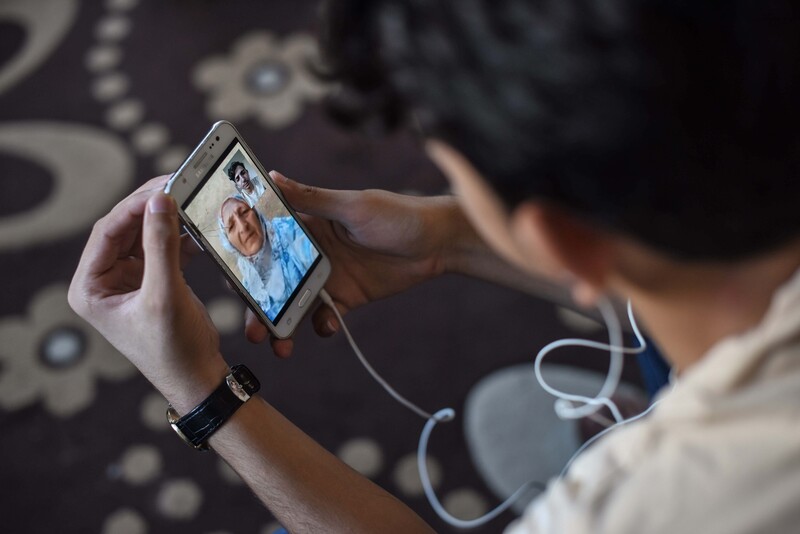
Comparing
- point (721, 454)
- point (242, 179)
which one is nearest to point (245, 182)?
point (242, 179)

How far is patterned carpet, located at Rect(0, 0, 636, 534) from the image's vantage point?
4.34 ft

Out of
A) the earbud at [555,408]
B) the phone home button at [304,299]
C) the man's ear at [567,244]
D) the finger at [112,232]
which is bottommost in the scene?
the earbud at [555,408]

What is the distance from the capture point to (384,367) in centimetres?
142

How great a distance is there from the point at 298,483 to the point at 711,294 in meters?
0.45

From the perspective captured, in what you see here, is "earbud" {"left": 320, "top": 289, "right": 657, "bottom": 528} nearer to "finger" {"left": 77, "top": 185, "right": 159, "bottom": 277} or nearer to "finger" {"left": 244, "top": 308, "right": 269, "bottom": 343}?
"finger" {"left": 244, "top": 308, "right": 269, "bottom": 343}

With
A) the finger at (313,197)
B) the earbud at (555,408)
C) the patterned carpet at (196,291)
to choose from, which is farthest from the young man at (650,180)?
the patterned carpet at (196,291)

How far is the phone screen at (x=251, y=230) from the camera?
0.86 m

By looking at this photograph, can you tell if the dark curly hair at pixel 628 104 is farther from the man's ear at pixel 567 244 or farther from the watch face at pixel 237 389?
the watch face at pixel 237 389

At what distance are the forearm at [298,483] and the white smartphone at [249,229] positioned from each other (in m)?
0.16

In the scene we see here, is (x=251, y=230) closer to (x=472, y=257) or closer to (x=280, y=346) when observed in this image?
(x=280, y=346)

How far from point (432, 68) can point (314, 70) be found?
0.18 meters

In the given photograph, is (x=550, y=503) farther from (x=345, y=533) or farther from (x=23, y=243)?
(x=23, y=243)

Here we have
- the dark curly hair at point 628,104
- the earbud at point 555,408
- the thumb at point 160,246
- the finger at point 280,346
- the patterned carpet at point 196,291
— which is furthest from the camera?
the patterned carpet at point 196,291

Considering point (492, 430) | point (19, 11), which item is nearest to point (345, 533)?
point (492, 430)
